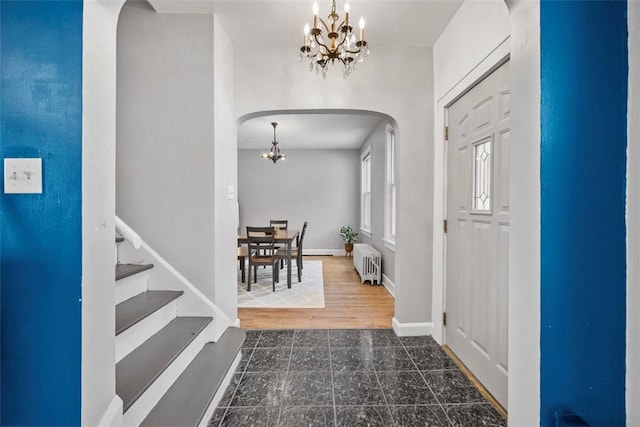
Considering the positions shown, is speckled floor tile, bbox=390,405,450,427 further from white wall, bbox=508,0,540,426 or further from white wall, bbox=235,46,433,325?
white wall, bbox=235,46,433,325

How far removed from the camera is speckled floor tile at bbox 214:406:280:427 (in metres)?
1.67

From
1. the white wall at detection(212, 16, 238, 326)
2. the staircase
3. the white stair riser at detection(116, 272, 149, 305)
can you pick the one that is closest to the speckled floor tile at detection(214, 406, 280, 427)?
the staircase

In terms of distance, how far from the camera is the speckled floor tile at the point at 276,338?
2.63 metres

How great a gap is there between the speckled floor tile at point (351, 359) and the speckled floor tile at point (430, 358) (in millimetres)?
355

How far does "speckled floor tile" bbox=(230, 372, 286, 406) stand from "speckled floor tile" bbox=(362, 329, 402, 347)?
2.96ft

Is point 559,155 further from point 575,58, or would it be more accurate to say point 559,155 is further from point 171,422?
point 171,422

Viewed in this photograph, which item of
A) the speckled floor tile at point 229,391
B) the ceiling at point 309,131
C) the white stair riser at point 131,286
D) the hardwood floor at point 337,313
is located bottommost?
the speckled floor tile at point 229,391

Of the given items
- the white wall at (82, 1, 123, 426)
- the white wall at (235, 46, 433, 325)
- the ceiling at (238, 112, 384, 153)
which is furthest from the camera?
the ceiling at (238, 112, 384, 153)

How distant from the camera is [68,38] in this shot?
101 cm

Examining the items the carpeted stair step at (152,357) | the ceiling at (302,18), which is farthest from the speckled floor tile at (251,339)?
the ceiling at (302,18)

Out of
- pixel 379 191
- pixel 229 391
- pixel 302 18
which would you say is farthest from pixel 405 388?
→ pixel 379 191

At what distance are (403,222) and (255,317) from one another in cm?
186

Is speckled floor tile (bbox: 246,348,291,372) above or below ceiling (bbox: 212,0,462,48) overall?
below

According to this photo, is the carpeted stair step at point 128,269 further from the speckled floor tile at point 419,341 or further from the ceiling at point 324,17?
the speckled floor tile at point 419,341
